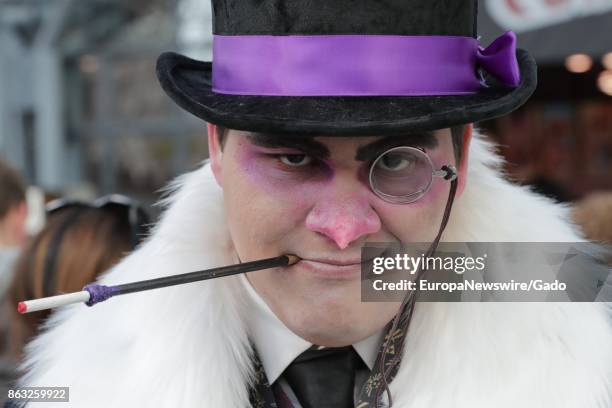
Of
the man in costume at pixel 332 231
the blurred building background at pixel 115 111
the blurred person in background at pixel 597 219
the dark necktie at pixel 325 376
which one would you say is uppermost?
the man in costume at pixel 332 231

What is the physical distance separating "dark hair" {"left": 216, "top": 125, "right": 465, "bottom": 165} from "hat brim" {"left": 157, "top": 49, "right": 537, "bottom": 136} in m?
0.07

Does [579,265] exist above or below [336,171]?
below

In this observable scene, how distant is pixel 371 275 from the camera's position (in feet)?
4.06

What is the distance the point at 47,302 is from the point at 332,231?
41 centimetres

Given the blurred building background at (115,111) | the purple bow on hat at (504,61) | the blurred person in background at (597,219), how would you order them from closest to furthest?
the purple bow on hat at (504,61) → the blurred person in background at (597,219) → the blurred building background at (115,111)

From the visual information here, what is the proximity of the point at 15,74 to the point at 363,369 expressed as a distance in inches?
316

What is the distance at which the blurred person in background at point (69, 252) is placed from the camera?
2.42 metres

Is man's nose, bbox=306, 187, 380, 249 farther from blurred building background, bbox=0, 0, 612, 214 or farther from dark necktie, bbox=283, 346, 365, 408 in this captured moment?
blurred building background, bbox=0, 0, 612, 214

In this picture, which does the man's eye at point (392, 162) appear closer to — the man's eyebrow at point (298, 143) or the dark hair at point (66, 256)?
the man's eyebrow at point (298, 143)

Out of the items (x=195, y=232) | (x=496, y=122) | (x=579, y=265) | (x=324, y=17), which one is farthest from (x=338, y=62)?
(x=496, y=122)

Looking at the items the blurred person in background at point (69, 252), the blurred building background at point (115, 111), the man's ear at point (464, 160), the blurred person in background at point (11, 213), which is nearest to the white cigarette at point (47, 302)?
the man's ear at point (464, 160)

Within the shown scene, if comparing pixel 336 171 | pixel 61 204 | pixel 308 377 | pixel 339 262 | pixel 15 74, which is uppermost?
pixel 336 171

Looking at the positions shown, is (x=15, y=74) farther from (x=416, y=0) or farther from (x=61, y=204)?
(x=416, y=0)

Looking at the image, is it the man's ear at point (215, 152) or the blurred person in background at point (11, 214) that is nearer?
the man's ear at point (215, 152)
